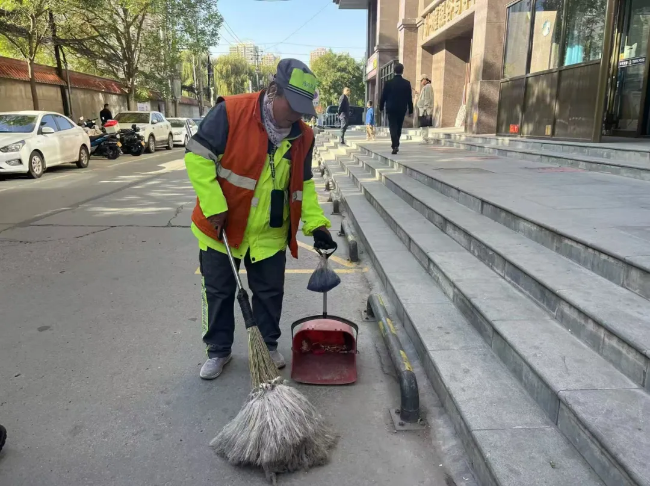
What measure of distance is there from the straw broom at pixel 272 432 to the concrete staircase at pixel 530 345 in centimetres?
75

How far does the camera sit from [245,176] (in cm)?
277

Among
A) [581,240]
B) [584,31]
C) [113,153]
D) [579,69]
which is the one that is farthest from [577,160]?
[113,153]

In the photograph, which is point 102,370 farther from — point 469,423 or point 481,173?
point 481,173

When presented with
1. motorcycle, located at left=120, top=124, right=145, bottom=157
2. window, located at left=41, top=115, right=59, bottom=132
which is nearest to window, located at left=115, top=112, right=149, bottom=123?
motorcycle, located at left=120, top=124, right=145, bottom=157

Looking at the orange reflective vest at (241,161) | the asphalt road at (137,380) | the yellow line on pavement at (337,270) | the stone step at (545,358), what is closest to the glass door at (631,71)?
the yellow line on pavement at (337,270)

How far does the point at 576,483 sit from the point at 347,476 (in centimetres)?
97

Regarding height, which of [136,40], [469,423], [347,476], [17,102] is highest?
[136,40]

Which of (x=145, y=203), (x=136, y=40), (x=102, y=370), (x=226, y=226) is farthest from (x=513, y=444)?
(x=136, y=40)

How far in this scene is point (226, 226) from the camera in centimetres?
284

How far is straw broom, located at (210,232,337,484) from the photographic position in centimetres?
221

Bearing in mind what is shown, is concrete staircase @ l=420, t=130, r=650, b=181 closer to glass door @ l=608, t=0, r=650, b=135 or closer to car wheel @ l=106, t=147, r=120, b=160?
glass door @ l=608, t=0, r=650, b=135

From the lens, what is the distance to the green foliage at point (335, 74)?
55156 millimetres

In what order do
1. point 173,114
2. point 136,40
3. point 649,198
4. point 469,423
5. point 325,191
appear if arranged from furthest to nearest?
point 173,114 → point 136,40 → point 325,191 → point 649,198 → point 469,423

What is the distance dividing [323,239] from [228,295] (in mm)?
682
